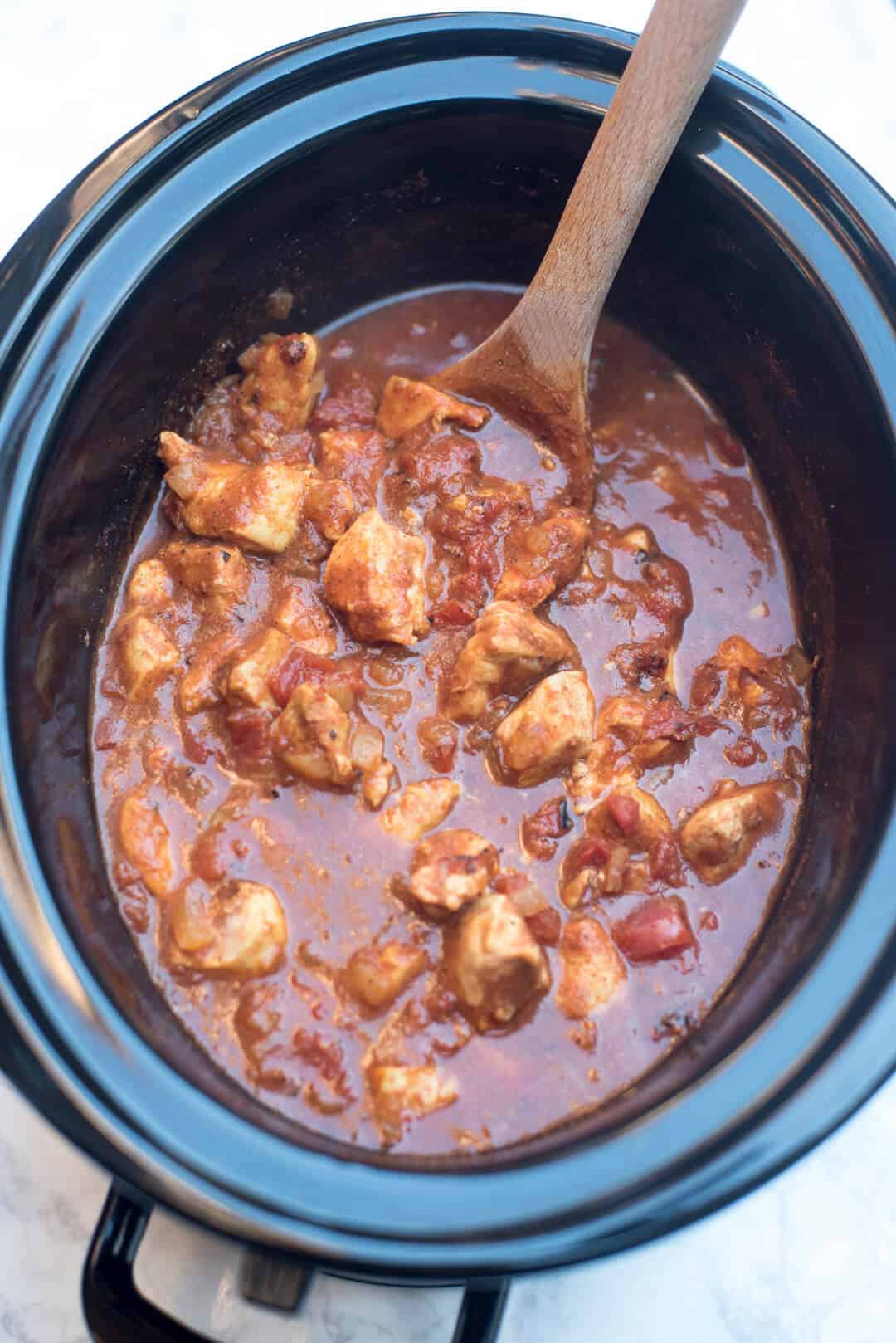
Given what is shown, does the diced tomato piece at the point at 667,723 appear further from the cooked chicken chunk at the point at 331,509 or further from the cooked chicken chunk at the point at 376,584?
the cooked chicken chunk at the point at 331,509

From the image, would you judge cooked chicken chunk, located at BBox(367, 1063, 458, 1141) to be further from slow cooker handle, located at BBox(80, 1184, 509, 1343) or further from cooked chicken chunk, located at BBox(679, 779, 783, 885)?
cooked chicken chunk, located at BBox(679, 779, 783, 885)

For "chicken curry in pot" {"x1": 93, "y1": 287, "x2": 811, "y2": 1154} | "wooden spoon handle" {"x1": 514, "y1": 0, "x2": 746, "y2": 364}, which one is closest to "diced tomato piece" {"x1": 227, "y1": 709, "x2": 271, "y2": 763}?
"chicken curry in pot" {"x1": 93, "y1": 287, "x2": 811, "y2": 1154}

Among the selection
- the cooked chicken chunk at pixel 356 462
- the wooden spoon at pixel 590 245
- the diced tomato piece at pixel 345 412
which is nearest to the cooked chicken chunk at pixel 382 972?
the cooked chicken chunk at pixel 356 462

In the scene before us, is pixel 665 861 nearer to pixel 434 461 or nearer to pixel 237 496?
pixel 434 461

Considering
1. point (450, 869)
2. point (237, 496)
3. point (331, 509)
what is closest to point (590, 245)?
point (331, 509)

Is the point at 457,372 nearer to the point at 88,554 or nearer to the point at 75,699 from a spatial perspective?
the point at 88,554

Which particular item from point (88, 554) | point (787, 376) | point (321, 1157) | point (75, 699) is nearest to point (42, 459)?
point (88, 554)

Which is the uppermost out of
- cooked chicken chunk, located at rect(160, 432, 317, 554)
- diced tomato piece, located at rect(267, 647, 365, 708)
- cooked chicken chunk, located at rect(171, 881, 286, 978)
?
cooked chicken chunk, located at rect(160, 432, 317, 554)
